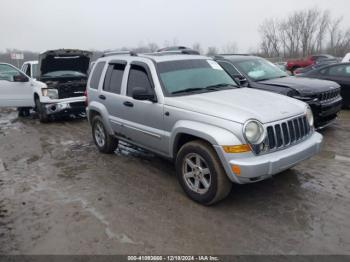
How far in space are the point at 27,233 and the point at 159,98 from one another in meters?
2.40

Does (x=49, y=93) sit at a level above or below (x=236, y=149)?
above

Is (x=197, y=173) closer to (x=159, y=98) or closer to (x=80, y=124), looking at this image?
(x=159, y=98)

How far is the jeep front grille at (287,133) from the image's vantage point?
4.04m

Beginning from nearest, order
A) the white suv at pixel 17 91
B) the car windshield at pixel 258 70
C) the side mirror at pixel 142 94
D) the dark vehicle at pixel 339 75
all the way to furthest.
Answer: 1. the side mirror at pixel 142 94
2. the car windshield at pixel 258 70
3. the dark vehicle at pixel 339 75
4. the white suv at pixel 17 91

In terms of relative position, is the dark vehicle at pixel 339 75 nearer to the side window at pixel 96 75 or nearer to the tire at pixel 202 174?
the side window at pixel 96 75

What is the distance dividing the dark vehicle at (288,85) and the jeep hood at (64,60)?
471 centimetres

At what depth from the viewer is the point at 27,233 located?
12.8 feet

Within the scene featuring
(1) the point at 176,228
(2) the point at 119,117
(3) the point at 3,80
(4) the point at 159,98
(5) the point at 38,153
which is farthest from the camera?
(3) the point at 3,80

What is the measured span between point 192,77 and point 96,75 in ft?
7.59

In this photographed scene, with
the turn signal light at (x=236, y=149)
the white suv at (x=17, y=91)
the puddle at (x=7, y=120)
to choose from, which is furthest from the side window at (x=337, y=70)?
the puddle at (x=7, y=120)

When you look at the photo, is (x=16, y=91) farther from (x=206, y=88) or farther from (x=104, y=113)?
(x=206, y=88)

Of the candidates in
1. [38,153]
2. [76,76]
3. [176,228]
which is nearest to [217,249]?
[176,228]

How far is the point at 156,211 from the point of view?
4277 mm

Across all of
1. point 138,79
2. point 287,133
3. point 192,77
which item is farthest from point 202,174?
point 138,79
